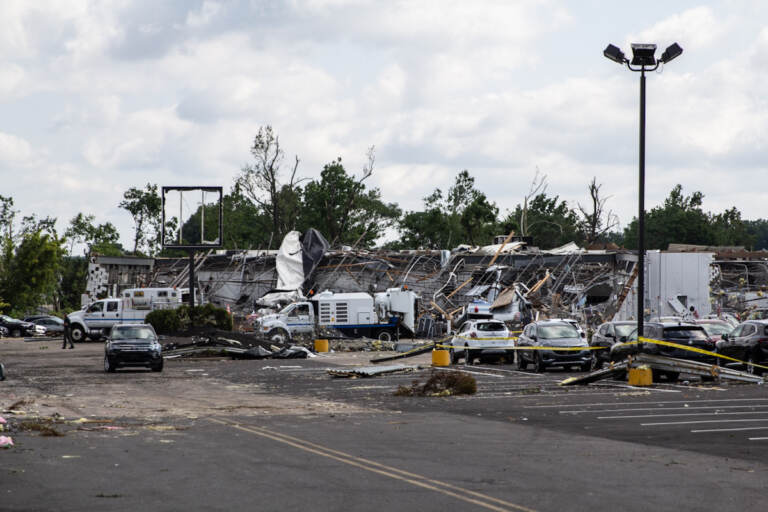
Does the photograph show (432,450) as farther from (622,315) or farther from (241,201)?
(241,201)

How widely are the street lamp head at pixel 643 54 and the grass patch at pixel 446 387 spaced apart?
889 cm

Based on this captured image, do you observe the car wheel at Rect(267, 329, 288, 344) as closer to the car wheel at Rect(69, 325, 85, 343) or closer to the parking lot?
the car wheel at Rect(69, 325, 85, 343)

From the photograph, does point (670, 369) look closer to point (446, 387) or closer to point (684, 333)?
point (684, 333)

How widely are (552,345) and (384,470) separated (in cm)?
1984

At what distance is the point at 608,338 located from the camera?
31.3 m

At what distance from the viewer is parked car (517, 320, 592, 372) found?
3036 centimetres

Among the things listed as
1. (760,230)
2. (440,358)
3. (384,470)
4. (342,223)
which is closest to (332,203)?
(342,223)

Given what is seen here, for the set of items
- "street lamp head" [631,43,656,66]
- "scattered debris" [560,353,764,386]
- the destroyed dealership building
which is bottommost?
"scattered debris" [560,353,764,386]

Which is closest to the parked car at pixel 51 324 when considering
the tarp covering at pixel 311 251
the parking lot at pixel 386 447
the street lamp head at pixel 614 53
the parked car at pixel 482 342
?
the tarp covering at pixel 311 251

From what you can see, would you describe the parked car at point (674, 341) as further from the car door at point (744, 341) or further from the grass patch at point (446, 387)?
the grass patch at point (446, 387)

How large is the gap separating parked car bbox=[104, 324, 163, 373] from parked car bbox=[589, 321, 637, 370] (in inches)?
574

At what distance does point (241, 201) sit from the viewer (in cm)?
11519

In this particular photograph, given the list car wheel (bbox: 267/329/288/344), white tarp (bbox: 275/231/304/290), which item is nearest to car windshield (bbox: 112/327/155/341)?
car wheel (bbox: 267/329/288/344)

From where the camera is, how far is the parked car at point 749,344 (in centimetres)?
2770
